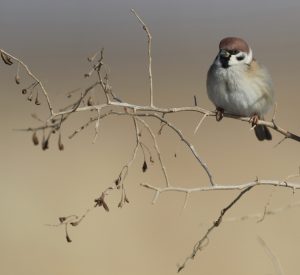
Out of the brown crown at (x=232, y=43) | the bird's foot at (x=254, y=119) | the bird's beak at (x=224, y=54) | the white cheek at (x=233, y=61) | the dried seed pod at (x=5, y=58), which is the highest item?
the dried seed pod at (x=5, y=58)

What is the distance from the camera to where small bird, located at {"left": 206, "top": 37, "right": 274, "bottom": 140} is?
4125 mm

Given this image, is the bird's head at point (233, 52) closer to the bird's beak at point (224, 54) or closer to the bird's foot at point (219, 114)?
the bird's beak at point (224, 54)

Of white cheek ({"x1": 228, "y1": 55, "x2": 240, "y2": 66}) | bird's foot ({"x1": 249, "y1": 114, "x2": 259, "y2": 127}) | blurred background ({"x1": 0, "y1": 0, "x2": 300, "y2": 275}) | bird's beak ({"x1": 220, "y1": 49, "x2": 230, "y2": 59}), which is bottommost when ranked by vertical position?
blurred background ({"x1": 0, "y1": 0, "x2": 300, "y2": 275})

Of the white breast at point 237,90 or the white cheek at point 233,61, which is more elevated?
the white cheek at point 233,61

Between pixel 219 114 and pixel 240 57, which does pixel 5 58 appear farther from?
pixel 240 57

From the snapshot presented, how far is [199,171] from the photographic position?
8352mm

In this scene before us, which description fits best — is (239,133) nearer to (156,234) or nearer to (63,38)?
(156,234)

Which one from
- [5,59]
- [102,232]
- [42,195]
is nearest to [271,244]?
[102,232]

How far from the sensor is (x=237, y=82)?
13.7 feet

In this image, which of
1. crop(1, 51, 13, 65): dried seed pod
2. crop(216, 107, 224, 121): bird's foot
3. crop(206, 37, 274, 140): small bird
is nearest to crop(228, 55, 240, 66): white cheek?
crop(206, 37, 274, 140): small bird

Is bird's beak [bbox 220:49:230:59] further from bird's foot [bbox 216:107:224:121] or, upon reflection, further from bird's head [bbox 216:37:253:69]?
bird's foot [bbox 216:107:224:121]

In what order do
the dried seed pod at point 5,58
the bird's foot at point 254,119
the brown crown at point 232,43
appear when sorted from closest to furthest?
the dried seed pod at point 5,58
the bird's foot at point 254,119
the brown crown at point 232,43

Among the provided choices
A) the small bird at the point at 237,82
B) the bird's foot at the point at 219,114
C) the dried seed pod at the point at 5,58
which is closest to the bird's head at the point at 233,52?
the small bird at the point at 237,82

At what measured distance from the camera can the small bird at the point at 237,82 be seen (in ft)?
13.5
